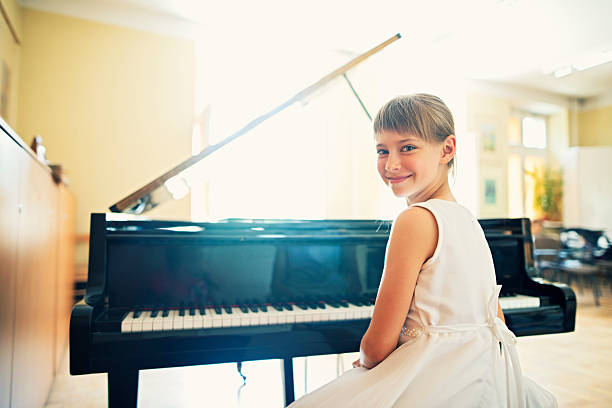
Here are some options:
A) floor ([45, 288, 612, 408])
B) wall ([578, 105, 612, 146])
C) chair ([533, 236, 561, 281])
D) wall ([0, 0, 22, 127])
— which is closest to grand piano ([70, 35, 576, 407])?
floor ([45, 288, 612, 408])

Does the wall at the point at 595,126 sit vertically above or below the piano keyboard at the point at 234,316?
above

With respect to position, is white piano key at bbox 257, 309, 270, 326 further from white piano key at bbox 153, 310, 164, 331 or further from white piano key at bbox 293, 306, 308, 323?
white piano key at bbox 153, 310, 164, 331

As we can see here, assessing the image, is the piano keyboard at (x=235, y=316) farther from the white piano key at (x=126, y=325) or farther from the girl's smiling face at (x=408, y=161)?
the girl's smiling face at (x=408, y=161)

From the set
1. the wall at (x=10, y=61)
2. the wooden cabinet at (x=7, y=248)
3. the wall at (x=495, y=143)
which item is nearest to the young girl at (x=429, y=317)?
the wooden cabinet at (x=7, y=248)

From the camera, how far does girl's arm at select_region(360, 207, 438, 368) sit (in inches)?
33.8

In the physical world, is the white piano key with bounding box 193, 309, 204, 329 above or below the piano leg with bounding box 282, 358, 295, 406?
above

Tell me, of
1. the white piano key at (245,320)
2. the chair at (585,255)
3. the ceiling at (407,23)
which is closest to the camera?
the white piano key at (245,320)

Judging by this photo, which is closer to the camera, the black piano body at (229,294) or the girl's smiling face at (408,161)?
the girl's smiling face at (408,161)

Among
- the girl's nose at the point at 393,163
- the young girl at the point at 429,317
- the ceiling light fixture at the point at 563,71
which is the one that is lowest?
the young girl at the point at 429,317

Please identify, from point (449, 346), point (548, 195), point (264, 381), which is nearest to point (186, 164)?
point (449, 346)

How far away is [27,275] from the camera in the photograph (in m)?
1.77

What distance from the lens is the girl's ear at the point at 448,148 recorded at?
3.25 feet

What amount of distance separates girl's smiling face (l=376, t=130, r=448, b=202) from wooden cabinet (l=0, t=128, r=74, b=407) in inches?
46.3

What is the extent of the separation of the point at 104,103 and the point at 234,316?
421 cm
